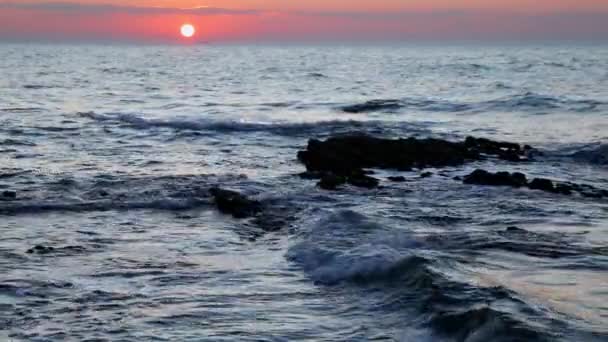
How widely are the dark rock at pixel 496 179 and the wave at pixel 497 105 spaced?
20828 mm

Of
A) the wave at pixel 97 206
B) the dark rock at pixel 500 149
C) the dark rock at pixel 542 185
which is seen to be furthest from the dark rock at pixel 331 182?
the dark rock at pixel 500 149

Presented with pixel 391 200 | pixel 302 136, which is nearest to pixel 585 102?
pixel 302 136

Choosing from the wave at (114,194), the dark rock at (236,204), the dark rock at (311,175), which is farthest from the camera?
the dark rock at (311,175)

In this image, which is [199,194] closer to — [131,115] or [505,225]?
[505,225]

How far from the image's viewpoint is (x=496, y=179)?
19.7 m

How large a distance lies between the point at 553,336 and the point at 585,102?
114 ft

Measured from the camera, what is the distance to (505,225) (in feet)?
49.8

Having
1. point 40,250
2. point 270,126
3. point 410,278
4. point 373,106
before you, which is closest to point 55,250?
point 40,250

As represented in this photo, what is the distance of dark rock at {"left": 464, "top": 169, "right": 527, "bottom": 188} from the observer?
19.5 metres

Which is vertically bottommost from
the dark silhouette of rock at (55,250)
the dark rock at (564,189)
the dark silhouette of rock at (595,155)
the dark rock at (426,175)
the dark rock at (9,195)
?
the dark silhouette of rock at (595,155)

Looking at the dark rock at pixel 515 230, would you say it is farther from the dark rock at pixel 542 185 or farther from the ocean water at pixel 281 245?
the dark rock at pixel 542 185

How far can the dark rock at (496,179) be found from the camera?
1950cm

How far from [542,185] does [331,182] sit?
→ 4840 millimetres

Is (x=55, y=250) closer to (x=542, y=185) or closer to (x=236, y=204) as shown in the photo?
(x=236, y=204)
